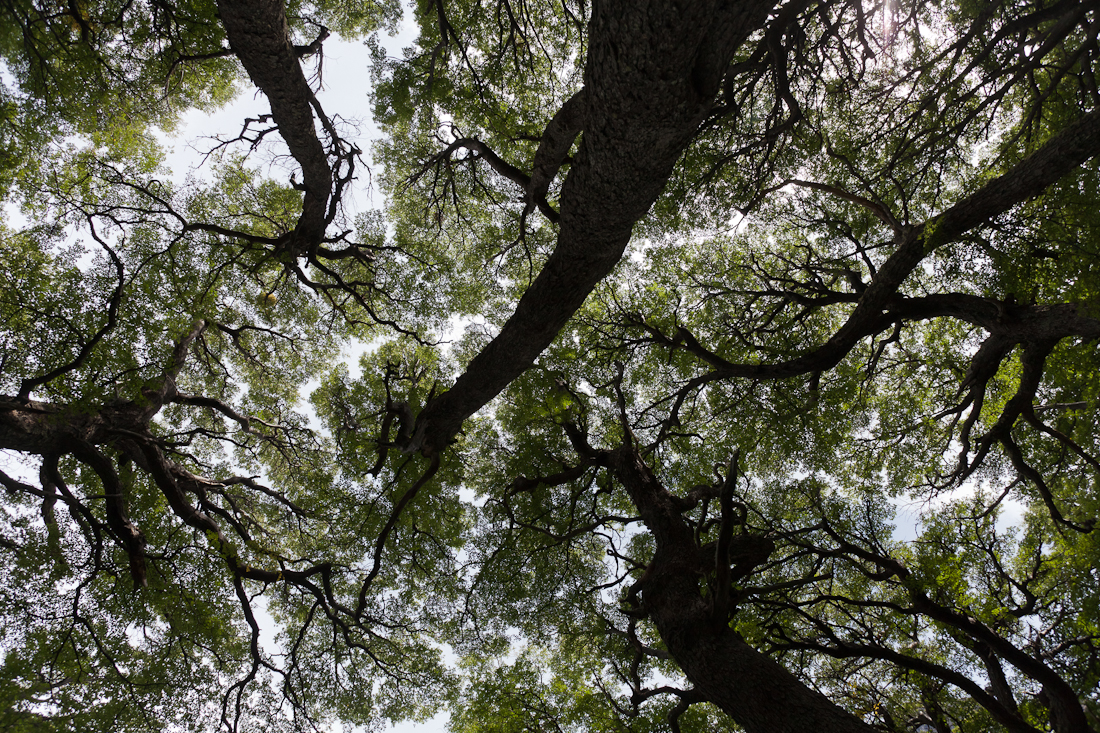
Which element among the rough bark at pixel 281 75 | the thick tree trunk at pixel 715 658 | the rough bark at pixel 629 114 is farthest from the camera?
the rough bark at pixel 281 75

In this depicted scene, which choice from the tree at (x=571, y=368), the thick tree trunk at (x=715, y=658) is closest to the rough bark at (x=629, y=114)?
the tree at (x=571, y=368)

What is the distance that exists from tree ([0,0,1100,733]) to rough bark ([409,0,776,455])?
0.09 feet

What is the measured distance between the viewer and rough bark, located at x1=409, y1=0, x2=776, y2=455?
2.95 meters

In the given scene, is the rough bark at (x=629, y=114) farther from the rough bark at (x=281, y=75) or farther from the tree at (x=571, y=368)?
the rough bark at (x=281, y=75)

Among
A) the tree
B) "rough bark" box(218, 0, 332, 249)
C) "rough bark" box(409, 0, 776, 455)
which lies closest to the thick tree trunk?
the tree

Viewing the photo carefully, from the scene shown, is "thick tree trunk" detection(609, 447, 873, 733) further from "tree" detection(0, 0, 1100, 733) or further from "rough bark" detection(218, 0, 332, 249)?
"rough bark" detection(218, 0, 332, 249)

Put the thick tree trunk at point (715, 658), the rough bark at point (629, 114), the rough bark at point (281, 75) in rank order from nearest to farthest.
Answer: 1. the rough bark at point (629, 114)
2. the thick tree trunk at point (715, 658)
3. the rough bark at point (281, 75)

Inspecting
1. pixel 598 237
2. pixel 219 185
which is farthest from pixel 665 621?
pixel 219 185

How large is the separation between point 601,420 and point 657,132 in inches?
296

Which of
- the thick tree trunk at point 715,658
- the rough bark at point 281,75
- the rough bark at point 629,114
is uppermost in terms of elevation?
the rough bark at point 281,75

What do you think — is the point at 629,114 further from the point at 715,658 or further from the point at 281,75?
the point at 715,658

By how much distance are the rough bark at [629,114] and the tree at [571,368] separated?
0.03 metres

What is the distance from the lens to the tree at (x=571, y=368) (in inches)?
211

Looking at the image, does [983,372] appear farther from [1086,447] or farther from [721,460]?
[721,460]
